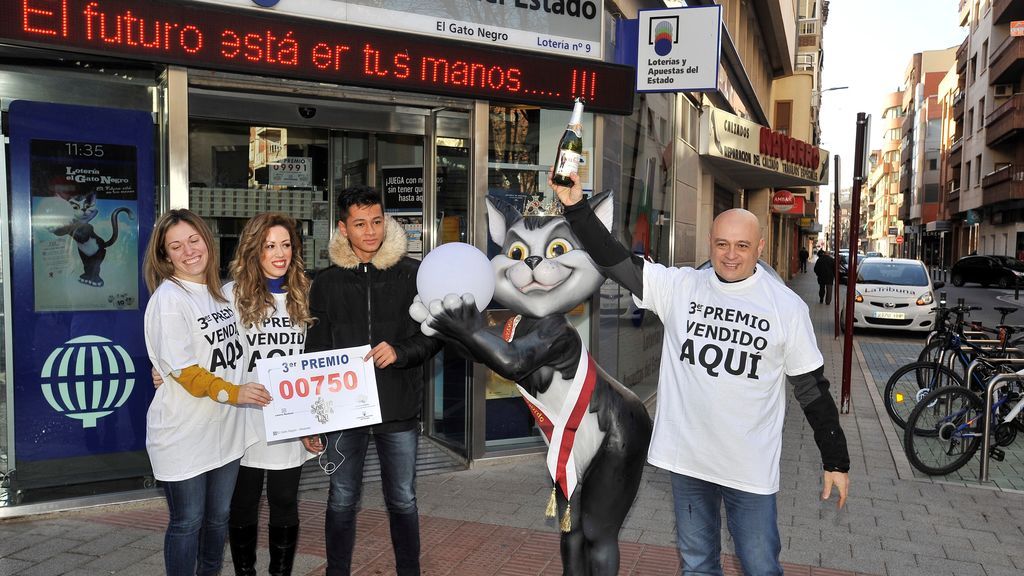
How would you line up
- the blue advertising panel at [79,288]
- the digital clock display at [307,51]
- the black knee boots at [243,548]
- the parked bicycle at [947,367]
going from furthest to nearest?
the parked bicycle at [947,367] → the blue advertising panel at [79,288] → the digital clock display at [307,51] → the black knee boots at [243,548]

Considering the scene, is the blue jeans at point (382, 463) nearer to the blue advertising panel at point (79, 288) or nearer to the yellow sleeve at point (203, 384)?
the yellow sleeve at point (203, 384)

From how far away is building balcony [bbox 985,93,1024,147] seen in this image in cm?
3950

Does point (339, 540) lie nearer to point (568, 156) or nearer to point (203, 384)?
point (203, 384)

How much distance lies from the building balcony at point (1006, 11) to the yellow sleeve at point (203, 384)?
4864 centimetres

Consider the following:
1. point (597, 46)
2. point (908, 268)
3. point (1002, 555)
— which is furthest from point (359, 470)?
point (908, 268)

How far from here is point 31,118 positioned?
514cm

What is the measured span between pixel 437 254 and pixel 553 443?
3.17 feet

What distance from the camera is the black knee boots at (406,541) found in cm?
384

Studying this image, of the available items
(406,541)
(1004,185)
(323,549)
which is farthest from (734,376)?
(1004,185)

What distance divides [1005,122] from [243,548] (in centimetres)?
4685

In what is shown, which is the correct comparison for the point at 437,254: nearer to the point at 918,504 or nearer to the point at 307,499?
the point at 307,499

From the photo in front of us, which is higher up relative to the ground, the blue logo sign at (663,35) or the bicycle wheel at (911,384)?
the blue logo sign at (663,35)

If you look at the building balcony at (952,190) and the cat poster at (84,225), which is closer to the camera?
the cat poster at (84,225)

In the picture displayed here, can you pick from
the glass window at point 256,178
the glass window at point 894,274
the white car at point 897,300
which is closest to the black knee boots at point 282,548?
the glass window at point 256,178
